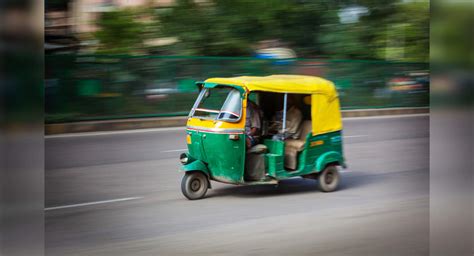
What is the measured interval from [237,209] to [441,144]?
1.43 m

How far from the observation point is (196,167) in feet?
10.7

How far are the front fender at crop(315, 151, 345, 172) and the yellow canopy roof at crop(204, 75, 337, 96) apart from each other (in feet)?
1.38

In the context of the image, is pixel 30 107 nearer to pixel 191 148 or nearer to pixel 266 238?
pixel 266 238

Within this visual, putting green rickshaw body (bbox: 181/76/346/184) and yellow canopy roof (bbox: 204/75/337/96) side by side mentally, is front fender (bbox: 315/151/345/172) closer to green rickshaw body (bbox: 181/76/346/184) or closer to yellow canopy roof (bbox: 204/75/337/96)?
green rickshaw body (bbox: 181/76/346/184)

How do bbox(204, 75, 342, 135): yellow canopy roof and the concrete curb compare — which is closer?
the concrete curb

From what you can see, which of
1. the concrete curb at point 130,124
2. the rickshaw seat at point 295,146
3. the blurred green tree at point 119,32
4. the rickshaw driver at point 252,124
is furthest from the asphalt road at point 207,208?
the blurred green tree at point 119,32

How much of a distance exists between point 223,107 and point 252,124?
21 centimetres

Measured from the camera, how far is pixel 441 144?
1.60 meters

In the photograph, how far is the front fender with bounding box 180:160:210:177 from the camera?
3.22 meters

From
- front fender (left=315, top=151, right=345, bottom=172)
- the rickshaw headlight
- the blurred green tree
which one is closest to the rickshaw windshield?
the rickshaw headlight

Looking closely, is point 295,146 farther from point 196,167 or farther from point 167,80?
point 167,80

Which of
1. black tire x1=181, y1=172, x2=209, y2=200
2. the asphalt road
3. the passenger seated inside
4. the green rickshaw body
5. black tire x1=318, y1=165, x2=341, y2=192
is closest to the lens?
the asphalt road

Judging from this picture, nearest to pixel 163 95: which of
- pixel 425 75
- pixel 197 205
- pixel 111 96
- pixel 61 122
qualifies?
pixel 111 96

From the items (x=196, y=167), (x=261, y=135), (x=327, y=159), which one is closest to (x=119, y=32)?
(x=196, y=167)
